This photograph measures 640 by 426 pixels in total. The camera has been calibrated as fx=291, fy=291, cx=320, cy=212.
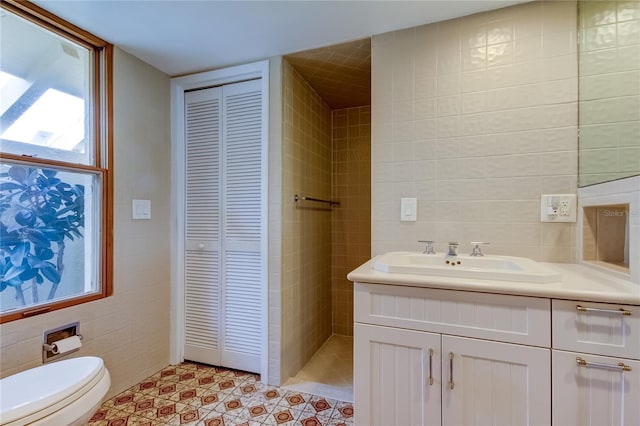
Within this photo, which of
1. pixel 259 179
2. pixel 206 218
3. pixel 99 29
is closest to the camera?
pixel 99 29

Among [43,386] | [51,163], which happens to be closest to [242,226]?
[51,163]

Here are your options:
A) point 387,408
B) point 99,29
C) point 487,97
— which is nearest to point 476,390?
point 387,408

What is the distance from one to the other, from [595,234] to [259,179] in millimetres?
1905

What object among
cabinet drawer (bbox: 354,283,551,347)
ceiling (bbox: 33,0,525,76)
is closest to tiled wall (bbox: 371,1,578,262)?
ceiling (bbox: 33,0,525,76)

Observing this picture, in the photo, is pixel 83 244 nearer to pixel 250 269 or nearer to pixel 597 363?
pixel 250 269

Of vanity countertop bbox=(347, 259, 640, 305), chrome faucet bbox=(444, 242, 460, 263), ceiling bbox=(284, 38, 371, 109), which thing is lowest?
vanity countertop bbox=(347, 259, 640, 305)

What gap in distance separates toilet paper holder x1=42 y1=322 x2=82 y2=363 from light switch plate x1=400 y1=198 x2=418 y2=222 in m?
1.93

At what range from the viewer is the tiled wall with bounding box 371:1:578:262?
1.45 metres

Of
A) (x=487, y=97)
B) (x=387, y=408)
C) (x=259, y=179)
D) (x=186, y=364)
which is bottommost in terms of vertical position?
(x=186, y=364)

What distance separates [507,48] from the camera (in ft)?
4.99

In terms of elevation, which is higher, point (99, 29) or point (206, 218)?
point (99, 29)

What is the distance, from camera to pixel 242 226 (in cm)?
212

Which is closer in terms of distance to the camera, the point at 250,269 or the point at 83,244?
the point at 83,244

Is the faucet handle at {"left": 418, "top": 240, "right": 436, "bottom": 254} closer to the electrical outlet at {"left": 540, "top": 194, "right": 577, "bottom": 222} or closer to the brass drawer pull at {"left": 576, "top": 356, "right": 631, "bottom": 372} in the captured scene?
the electrical outlet at {"left": 540, "top": 194, "right": 577, "bottom": 222}
